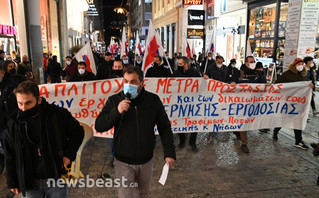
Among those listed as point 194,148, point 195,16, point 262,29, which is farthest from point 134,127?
point 195,16

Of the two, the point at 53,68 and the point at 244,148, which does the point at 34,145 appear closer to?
the point at 244,148

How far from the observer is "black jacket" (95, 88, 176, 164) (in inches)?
107

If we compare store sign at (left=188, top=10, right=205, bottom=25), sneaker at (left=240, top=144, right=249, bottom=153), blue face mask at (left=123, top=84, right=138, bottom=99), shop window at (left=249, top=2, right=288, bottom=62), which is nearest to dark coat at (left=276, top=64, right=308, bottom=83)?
sneaker at (left=240, top=144, right=249, bottom=153)

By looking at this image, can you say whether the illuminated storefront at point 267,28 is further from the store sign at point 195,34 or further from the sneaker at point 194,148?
the sneaker at point 194,148

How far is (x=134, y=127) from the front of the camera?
2.72 metres

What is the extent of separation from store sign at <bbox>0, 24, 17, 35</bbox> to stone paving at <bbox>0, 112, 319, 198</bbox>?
11342 millimetres

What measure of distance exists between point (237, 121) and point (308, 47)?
272 inches

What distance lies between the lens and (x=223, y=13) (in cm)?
1962

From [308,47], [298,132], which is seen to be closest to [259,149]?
[298,132]

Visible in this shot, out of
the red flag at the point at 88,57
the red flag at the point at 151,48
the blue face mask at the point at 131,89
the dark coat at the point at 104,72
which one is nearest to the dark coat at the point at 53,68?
the dark coat at the point at 104,72

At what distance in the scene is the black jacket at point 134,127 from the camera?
8.92 ft

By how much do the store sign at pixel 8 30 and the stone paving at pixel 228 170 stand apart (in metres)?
11.3

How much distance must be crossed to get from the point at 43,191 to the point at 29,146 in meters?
0.50

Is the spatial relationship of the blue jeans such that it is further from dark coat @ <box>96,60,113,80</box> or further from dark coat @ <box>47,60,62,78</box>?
dark coat @ <box>47,60,62,78</box>
